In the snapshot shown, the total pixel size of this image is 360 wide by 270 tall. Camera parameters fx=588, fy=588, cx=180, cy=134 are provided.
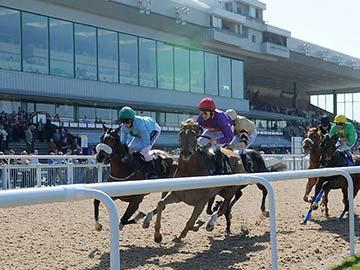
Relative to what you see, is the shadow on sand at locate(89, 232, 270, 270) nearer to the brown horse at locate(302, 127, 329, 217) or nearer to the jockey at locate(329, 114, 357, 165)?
the brown horse at locate(302, 127, 329, 217)

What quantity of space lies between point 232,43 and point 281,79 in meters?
18.3

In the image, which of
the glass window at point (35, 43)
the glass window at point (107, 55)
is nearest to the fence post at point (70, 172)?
the glass window at point (35, 43)

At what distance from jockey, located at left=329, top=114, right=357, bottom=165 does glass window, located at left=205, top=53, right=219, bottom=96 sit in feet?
84.2

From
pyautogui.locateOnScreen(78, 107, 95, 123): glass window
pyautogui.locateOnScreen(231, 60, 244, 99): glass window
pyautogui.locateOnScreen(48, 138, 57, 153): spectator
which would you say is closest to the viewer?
pyautogui.locateOnScreen(48, 138, 57, 153): spectator

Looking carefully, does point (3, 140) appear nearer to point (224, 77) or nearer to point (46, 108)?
point (46, 108)

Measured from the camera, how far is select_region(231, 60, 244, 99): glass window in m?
37.0

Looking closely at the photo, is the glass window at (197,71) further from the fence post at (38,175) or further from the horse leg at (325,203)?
the horse leg at (325,203)

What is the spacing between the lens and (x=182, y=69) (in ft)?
107

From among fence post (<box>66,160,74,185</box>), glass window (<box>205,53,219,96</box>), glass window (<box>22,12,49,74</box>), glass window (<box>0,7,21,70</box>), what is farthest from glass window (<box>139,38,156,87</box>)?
fence post (<box>66,160,74,185</box>)

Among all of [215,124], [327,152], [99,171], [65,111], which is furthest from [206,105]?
[65,111]

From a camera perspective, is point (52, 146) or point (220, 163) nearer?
point (220, 163)

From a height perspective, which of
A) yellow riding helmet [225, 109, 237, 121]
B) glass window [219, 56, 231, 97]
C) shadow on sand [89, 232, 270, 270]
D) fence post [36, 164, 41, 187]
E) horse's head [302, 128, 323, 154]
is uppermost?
glass window [219, 56, 231, 97]

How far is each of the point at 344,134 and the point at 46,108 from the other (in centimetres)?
1797

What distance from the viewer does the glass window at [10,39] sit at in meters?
22.6
